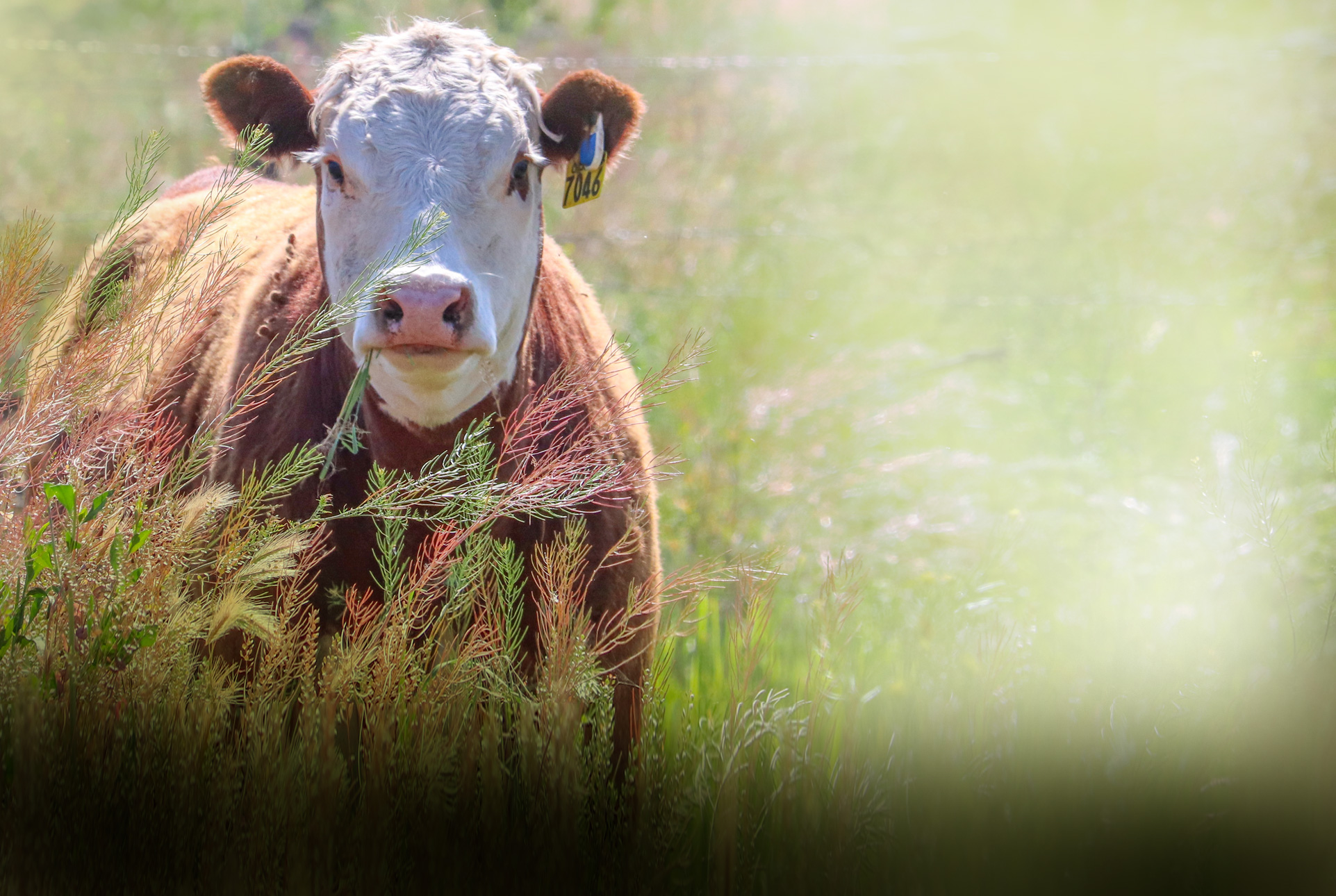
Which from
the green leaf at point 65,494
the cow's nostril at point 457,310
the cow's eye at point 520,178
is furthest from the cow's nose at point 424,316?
the green leaf at point 65,494

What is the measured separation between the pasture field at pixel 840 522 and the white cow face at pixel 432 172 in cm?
43

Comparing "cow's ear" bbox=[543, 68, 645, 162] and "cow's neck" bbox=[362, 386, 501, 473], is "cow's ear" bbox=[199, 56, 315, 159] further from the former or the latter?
"cow's neck" bbox=[362, 386, 501, 473]

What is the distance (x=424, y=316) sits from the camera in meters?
2.24

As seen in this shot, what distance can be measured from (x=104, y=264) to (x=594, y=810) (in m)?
1.25

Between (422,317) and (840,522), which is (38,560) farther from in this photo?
(840,522)

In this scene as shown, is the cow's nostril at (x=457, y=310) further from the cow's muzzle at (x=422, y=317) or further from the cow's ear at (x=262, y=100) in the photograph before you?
the cow's ear at (x=262, y=100)

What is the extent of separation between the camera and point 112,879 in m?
1.56

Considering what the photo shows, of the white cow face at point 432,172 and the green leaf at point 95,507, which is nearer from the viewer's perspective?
the green leaf at point 95,507

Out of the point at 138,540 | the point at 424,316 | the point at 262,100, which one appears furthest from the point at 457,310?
the point at 262,100

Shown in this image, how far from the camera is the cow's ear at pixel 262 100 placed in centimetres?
293

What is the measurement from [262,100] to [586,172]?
87 centimetres

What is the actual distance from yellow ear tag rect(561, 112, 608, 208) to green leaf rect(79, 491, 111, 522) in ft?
5.42

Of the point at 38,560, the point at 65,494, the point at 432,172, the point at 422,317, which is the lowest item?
the point at 38,560

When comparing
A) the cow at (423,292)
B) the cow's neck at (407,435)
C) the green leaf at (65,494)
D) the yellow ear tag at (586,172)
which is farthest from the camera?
the yellow ear tag at (586,172)
